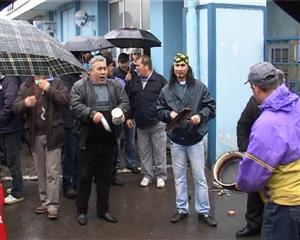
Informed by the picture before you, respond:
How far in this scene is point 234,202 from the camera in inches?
255

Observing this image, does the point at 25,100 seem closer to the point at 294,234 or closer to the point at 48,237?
the point at 48,237

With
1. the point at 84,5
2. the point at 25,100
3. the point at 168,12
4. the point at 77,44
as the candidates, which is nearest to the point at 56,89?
the point at 25,100

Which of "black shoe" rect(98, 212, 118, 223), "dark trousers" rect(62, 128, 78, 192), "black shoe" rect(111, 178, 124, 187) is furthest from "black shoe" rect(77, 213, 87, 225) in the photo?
"black shoe" rect(111, 178, 124, 187)

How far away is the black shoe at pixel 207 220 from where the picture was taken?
563cm

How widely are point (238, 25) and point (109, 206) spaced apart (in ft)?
11.3

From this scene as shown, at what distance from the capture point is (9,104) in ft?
19.9

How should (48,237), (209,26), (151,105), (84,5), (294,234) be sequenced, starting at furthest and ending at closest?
1. (84,5)
2. (209,26)
3. (151,105)
4. (48,237)
5. (294,234)

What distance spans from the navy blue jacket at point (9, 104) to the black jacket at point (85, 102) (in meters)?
0.91

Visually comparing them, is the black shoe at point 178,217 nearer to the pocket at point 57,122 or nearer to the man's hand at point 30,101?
the pocket at point 57,122

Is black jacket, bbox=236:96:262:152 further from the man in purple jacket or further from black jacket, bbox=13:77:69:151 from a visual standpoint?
black jacket, bbox=13:77:69:151

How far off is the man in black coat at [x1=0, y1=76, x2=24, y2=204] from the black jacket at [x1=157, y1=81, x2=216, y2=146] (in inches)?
69.7

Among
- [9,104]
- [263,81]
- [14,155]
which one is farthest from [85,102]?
[263,81]

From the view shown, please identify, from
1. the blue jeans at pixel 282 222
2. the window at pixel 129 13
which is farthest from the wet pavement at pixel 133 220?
the window at pixel 129 13

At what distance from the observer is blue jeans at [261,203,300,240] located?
3.31 metres
